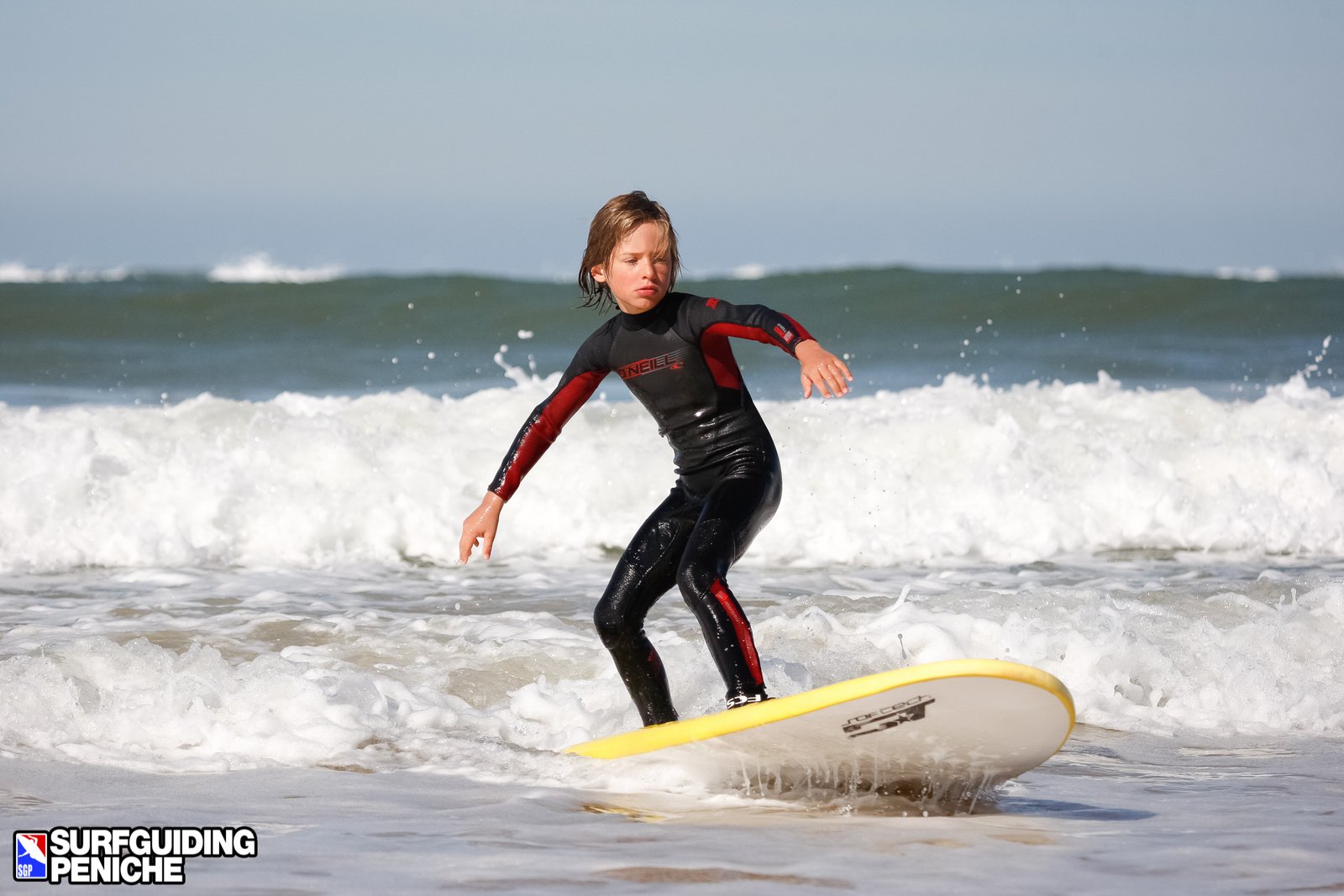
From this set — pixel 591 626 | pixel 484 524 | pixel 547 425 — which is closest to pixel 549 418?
pixel 547 425

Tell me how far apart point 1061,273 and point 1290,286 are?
3373 mm

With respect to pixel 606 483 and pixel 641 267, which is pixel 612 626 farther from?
pixel 606 483

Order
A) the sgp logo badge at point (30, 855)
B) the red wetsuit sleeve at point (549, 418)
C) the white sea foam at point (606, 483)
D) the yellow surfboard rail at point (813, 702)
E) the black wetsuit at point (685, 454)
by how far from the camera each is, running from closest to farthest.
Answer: the sgp logo badge at point (30, 855), the yellow surfboard rail at point (813, 702), the black wetsuit at point (685, 454), the red wetsuit sleeve at point (549, 418), the white sea foam at point (606, 483)

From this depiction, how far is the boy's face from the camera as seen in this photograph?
407cm

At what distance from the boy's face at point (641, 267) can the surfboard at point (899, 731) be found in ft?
4.08

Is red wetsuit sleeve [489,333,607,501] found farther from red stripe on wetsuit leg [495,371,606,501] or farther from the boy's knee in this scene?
the boy's knee

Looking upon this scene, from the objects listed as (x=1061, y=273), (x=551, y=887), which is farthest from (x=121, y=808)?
(x=1061, y=273)

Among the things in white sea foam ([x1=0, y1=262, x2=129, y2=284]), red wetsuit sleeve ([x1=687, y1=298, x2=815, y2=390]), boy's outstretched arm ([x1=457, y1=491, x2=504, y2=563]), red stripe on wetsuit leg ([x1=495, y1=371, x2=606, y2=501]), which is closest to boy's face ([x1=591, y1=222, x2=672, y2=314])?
red wetsuit sleeve ([x1=687, y1=298, x2=815, y2=390])

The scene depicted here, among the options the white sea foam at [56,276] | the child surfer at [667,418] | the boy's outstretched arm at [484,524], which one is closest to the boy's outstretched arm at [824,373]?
the child surfer at [667,418]

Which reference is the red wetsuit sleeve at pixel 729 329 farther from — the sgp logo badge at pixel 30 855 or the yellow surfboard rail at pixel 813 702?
the sgp logo badge at pixel 30 855

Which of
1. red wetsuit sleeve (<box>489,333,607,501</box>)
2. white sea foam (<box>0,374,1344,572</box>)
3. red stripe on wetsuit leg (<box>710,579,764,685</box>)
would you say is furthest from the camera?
white sea foam (<box>0,374,1344,572</box>)

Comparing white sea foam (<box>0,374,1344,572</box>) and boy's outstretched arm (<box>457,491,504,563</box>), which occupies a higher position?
white sea foam (<box>0,374,1344,572</box>)

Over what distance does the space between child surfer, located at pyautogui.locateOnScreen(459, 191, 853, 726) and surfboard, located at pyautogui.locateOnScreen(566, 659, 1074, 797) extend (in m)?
0.29

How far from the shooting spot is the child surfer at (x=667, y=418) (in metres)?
4.06
